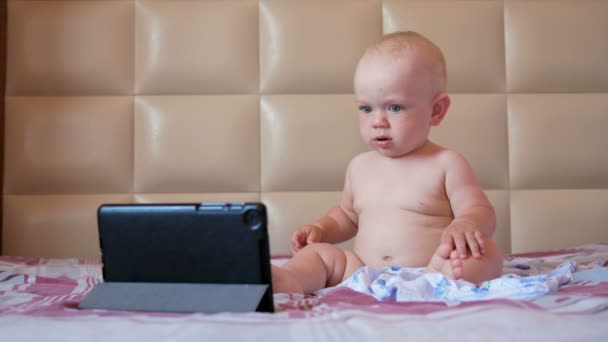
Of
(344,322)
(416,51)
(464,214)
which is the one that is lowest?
(344,322)

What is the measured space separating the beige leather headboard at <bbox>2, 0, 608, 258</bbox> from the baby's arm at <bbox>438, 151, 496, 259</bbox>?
68cm

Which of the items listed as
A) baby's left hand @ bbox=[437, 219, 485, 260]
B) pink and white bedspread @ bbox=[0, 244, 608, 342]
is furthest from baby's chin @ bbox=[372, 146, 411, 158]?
pink and white bedspread @ bbox=[0, 244, 608, 342]

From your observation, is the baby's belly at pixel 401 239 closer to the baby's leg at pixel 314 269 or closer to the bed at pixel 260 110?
the baby's leg at pixel 314 269

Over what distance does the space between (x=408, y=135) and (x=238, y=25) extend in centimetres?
89

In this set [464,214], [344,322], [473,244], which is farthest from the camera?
[464,214]

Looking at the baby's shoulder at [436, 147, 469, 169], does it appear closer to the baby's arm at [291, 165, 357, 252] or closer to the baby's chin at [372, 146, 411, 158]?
the baby's chin at [372, 146, 411, 158]

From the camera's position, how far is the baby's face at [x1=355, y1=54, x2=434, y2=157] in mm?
1270

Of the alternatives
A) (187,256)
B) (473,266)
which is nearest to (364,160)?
(473,266)

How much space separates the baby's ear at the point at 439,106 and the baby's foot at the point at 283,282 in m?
0.47

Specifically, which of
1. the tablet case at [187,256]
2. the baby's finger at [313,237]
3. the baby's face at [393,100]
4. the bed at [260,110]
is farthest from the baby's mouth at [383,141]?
the bed at [260,110]

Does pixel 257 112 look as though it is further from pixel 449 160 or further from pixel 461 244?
pixel 461 244

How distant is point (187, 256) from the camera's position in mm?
875

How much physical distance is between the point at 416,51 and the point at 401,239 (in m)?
0.36

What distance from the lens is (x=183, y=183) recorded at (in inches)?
78.0
